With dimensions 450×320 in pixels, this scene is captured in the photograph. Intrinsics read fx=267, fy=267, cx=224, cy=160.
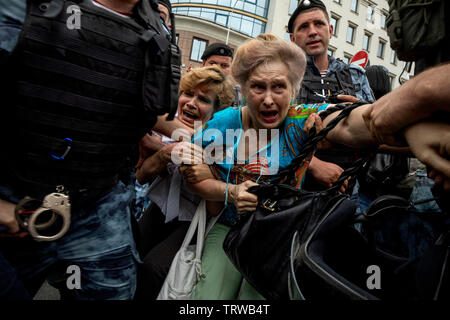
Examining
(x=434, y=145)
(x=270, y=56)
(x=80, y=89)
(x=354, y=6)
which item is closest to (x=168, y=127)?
(x=80, y=89)

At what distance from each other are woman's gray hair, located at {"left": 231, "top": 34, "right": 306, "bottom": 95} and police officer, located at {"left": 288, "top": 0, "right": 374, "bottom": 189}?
73 cm

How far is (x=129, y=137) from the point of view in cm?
133

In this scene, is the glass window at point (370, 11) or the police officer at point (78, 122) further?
the glass window at point (370, 11)

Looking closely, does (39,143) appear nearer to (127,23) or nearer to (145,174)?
(127,23)

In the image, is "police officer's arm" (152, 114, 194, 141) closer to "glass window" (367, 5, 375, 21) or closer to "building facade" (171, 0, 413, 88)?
"building facade" (171, 0, 413, 88)

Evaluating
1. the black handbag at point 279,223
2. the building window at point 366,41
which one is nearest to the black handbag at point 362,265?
the black handbag at point 279,223

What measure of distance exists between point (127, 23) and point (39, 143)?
65 cm

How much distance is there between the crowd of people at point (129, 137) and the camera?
967mm

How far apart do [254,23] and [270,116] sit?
22678mm

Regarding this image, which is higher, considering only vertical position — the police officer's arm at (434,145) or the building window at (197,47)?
the building window at (197,47)

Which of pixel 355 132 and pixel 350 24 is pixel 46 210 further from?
pixel 350 24

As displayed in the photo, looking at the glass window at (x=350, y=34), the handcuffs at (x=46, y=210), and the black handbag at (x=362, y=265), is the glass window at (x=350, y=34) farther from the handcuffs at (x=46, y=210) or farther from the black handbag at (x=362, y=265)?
the handcuffs at (x=46, y=210)

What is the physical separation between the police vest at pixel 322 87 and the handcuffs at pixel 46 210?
2.08 metres
